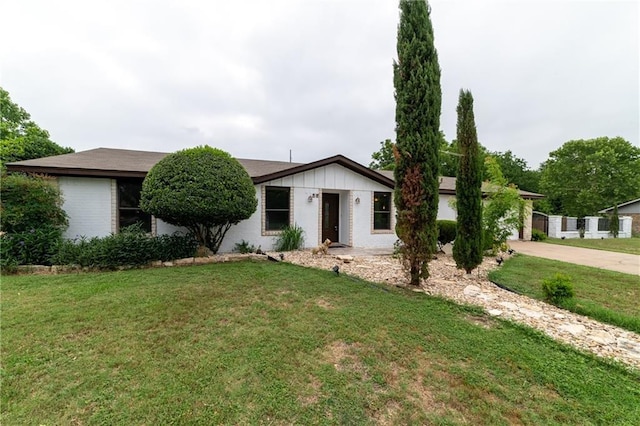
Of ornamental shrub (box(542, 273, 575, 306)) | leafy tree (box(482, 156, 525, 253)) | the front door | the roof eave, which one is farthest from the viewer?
the front door

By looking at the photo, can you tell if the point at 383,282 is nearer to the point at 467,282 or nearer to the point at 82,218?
the point at 467,282

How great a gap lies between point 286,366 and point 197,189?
5.57 meters

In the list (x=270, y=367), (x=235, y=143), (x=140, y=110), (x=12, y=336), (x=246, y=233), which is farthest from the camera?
(x=235, y=143)

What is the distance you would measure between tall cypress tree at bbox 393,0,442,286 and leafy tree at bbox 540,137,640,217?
31.1 m

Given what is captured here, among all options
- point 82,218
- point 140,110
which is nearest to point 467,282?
point 82,218

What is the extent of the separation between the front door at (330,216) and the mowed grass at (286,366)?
6.59 m

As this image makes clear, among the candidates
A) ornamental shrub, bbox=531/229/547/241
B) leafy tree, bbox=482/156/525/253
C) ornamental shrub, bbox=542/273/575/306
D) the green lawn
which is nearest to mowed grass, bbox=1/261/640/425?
ornamental shrub, bbox=542/273/575/306

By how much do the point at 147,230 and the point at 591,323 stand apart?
11.0 m

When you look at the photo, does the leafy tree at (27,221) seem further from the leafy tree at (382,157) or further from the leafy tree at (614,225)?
the leafy tree at (614,225)

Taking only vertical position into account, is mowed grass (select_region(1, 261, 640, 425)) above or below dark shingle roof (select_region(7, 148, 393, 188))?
A: below

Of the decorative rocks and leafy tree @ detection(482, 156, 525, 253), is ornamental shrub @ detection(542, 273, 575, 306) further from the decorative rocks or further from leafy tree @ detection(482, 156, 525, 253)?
leafy tree @ detection(482, 156, 525, 253)

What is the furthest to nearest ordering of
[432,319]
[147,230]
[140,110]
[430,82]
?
[140,110]
[147,230]
[430,82]
[432,319]

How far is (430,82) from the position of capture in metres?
5.17

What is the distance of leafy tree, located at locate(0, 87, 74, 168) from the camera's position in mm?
15875
